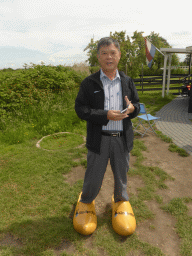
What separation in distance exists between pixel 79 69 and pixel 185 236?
927 cm

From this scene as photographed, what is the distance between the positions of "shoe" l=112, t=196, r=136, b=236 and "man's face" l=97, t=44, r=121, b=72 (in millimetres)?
1767

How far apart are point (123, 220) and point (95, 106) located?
58.1 inches

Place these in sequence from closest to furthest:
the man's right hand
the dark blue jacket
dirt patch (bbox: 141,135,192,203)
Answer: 1. the man's right hand
2. the dark blue jacket
3. dirt patch (bbox: 141,135,192,203)

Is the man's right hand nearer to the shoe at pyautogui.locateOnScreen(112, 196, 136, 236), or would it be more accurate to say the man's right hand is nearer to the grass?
the shoe at pyautogui.locateOnScreen(112, 196, 136, 236)

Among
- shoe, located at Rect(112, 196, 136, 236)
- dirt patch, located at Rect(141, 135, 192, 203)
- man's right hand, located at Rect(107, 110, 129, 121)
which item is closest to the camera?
man's right hand, located at Rect(107, 110, 129, 121)

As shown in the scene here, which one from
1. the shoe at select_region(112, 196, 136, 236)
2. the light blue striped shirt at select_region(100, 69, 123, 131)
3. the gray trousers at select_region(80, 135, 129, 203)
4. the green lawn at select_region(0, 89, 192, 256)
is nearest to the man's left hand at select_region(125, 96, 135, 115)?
the light blue striped shirt at select_region(100, 69, 123, 131)

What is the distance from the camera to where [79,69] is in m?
10.1

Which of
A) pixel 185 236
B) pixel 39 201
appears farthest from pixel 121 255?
pixel 39 201

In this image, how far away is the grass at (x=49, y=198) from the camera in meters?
2.21

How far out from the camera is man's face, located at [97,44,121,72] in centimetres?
194

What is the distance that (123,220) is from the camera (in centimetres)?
234

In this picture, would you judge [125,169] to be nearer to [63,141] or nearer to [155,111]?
[63,141]

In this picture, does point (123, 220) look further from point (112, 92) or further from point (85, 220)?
point (112, 92)

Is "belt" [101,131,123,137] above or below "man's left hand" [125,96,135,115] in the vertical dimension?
below
